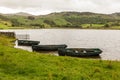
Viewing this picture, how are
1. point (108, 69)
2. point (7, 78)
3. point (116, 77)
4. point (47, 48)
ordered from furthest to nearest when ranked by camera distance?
point (47, 48)
point (108, 69)
point (116, 77)
point (7, 78)

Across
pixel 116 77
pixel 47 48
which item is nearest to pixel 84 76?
pixel 116 77

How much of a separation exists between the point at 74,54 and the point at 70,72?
4481cm

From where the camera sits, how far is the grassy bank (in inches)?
820

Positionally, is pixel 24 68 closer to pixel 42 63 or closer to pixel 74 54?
pixel 42 63

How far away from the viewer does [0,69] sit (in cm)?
2309

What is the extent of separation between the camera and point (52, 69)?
2308 cm

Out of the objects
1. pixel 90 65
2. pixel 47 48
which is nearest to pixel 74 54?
pixel 47 48

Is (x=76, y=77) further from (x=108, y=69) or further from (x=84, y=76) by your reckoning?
(x=108, y=69)

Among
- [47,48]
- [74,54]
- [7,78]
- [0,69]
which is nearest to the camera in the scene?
[7,78]

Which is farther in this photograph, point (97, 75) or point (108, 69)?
point (108, 69)

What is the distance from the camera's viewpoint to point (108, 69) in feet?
82.3

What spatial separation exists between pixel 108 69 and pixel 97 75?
344 cm

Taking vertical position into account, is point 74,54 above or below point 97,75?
below

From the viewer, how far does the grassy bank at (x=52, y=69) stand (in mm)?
20831
